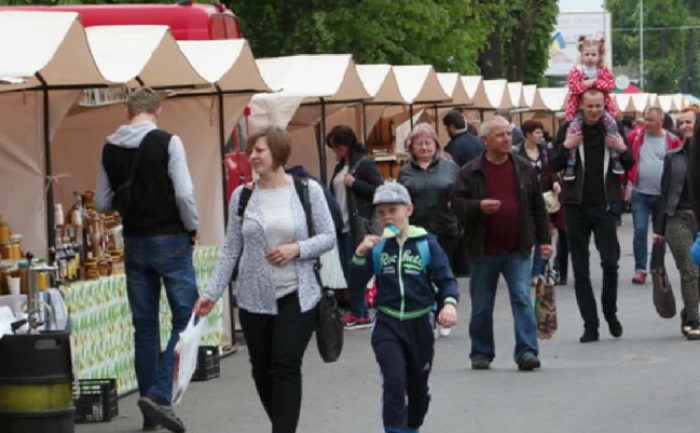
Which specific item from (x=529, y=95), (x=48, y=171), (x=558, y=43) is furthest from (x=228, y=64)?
(x=558, y=43)

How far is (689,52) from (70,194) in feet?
374

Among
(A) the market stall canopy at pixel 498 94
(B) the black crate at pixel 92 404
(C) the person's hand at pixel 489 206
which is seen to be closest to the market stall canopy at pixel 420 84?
(A) the market stall canopy at pixel 498 94

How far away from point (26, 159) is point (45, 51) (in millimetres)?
1081

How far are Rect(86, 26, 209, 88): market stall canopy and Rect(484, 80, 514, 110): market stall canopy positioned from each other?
18.0 m

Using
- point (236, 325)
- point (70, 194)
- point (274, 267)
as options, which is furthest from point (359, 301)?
point (274, 267)

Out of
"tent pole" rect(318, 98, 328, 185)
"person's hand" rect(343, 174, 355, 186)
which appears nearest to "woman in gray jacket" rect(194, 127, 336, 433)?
"person's hand" rect(343, 174, 355, 186)

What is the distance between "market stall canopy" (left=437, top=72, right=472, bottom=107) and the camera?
25.3 m

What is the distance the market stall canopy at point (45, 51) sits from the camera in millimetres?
10227

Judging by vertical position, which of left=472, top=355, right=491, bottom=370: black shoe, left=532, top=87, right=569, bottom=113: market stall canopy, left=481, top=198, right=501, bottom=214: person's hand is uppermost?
left=481, top=198, right=501, bottom=214: person's hand

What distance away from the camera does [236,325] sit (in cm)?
1539

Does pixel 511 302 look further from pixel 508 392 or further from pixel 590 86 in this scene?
pixel 590 86

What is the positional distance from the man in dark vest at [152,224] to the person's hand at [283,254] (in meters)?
→ 1.54

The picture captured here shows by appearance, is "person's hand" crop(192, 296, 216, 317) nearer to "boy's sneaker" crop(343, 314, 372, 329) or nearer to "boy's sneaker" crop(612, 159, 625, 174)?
"boy's sneaker" crop(612, 159, 625, 174)

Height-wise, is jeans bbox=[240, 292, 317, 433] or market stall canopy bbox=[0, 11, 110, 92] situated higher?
market stall canopy bbox=[0, 11, 110, 92]
